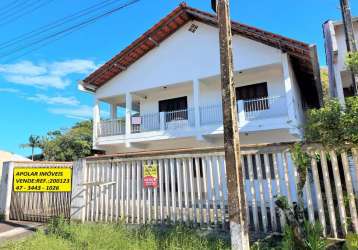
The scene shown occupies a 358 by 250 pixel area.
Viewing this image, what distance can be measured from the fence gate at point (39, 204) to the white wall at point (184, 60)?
7639mm

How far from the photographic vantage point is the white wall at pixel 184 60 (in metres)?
12.1

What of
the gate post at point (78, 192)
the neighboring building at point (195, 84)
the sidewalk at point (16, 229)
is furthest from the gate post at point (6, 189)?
the neighboring building at point (195, 84)

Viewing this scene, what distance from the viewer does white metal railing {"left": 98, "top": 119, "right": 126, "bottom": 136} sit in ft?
49.3

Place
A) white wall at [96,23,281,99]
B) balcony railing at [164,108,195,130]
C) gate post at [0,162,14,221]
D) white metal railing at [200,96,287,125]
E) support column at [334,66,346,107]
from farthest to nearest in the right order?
balcony railing at [164,108,195,130], white wall at [96,23,281,99], white metal railing at [200,96,287,125], support column at [334,66,346,107], gate post at [0,162,14,221]

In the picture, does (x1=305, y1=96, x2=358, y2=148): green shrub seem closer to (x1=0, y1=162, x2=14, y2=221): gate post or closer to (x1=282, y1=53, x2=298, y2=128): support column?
(x1=282, y1=53, x2=298, y2=128): support column

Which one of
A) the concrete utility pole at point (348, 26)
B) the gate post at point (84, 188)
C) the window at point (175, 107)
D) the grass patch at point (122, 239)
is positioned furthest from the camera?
the window at point (175, 107)

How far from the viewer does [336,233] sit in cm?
484

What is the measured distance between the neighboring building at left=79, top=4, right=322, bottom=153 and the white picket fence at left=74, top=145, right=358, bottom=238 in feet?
19.0

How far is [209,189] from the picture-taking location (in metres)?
6.14

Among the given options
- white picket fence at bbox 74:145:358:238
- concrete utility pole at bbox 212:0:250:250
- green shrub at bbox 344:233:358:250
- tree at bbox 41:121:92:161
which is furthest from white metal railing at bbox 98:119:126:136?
green shrub at bbox 344:233:358:250

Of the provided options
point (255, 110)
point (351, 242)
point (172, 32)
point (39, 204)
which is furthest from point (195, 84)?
point (351, 242)

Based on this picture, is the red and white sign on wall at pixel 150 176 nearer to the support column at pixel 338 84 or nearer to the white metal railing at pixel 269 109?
the white metal railing at pixel 269 109

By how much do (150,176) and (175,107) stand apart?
872 cm

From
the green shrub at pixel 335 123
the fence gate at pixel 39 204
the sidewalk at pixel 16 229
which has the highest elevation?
the green shrub at pixel 335 123
